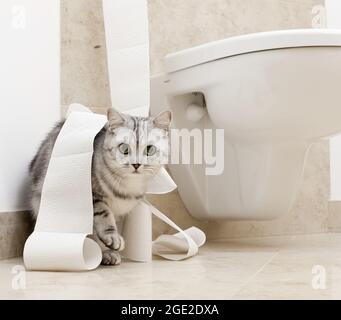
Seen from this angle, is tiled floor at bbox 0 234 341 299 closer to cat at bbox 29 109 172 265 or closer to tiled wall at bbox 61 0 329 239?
cat at bbox 29 109 172 265

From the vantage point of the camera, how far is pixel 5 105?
143 centimetres

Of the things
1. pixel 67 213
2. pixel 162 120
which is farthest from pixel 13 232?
pixel 162 120

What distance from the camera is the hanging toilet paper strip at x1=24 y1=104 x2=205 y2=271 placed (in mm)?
1234

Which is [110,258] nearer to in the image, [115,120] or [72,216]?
[72,216]

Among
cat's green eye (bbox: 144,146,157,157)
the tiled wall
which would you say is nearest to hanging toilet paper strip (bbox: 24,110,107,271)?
cat's green eye (bbox: 144,146,157,157)

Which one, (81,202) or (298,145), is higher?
(298,145)

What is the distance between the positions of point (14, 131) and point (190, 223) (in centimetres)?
67

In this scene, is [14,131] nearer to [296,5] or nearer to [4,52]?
[4,52]

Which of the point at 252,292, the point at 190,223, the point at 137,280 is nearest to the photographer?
the point at 252,292

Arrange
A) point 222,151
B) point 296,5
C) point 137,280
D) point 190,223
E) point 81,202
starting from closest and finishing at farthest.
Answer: point 137,280, point 81,202, point 222,151, point 190,223, point 296,5

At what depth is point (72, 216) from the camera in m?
1.29

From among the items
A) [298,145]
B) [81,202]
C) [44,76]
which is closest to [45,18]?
[44,76]

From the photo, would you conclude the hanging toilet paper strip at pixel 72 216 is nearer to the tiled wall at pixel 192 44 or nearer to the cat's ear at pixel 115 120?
the cat's ear at pixel 115 120

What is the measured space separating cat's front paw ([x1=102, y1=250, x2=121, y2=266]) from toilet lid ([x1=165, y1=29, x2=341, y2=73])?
1.75 ft
